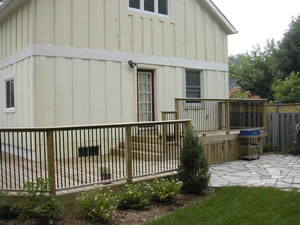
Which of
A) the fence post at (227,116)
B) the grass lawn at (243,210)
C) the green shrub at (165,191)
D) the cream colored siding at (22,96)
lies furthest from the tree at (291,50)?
the green shrub at (165,191)

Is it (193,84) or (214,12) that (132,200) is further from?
(214,12)

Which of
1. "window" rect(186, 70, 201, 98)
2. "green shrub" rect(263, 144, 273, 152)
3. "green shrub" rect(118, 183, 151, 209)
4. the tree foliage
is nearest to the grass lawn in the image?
"green shrub" rect(118, 183, 151, 209)

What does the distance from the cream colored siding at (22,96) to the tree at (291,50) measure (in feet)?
70.0

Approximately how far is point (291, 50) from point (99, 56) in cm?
2004

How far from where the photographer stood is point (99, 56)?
9.70 meters

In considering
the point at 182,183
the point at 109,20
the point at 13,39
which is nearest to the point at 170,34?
the point at 109,20

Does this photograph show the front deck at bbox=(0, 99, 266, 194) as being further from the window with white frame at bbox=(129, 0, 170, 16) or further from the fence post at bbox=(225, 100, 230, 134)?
the window with white frame at bbox=(129, 0, 170, 16)

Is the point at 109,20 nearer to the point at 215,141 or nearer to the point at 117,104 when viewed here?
the point at 117,104

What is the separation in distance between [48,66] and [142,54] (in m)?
3.08

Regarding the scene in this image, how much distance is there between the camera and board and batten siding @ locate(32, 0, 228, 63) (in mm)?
8977

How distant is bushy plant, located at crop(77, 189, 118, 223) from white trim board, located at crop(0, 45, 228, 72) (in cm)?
484

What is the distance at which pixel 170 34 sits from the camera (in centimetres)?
1135

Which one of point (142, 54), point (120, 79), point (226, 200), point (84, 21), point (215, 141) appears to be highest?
point (84, 21)

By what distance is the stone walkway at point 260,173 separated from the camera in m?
7.12
